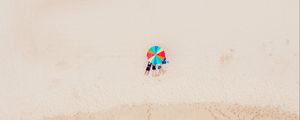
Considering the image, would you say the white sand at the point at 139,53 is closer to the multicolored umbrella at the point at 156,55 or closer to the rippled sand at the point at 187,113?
the rippled sand at the point at 187,113

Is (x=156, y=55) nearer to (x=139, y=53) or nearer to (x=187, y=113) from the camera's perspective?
(x=139, y=53)

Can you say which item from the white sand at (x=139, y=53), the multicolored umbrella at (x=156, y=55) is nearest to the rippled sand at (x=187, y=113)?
the white sand at (x=139, y=53)

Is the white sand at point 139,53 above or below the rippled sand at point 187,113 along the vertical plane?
above

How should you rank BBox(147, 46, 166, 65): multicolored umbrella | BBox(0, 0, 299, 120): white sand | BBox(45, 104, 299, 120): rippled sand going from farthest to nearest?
BBox(147, 46, 166, 65): multicolored umbrella → BBox(0, 0, 299, 120): white sand → BBox(45, 104, 299, 120): rippled sand

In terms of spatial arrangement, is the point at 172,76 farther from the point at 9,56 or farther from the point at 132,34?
the point at 9,56

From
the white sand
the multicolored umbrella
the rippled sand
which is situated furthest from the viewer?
the multicolored umbrella

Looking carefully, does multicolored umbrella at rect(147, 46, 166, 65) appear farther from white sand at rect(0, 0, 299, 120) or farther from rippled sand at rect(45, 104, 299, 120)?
rippled sand at rect(45, 104, 299, 120)

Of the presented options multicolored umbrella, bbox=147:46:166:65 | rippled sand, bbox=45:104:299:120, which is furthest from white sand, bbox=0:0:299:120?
multicolored umbrella, bbox=147:46:166:65
